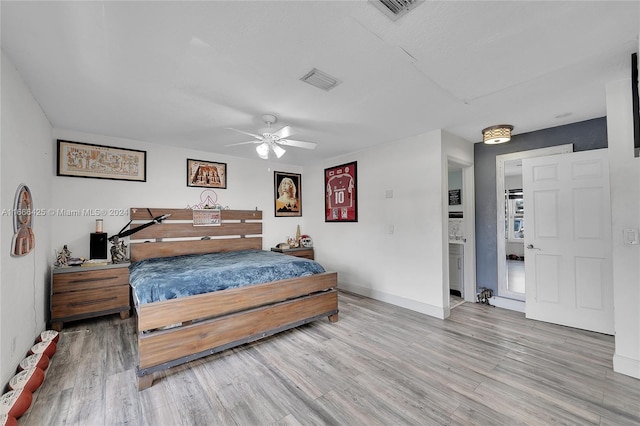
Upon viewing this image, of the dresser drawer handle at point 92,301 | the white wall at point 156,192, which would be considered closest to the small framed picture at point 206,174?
the white wall at point 156,192

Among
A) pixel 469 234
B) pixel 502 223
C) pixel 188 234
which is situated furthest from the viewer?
pixel 188 234

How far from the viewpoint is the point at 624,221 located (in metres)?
2.22

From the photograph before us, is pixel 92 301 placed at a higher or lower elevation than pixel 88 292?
lower

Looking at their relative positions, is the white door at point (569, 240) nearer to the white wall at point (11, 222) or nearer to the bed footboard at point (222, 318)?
the bed footboard at point (222, 318)

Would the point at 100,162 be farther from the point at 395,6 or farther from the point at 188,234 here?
the point at 395,6

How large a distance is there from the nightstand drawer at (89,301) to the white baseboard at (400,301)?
11.3ft

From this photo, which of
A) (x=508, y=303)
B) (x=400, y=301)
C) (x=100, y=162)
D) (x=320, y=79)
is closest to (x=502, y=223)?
(x=508, y=303)

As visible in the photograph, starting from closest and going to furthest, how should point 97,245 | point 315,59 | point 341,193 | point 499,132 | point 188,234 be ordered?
point 315,59
point 499,132
point 97,245
point 188,234
point 341,193

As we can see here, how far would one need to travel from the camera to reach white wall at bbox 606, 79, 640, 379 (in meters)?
2.17

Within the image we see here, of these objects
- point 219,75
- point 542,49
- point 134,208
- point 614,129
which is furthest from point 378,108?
point 134,208

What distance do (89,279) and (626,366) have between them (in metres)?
5.58

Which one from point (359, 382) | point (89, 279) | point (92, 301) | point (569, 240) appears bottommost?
point (359, 382)

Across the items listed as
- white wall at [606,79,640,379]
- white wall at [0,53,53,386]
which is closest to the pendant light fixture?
white wall at [606,79,640,379]

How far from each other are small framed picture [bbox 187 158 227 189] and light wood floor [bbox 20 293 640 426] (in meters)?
2.45
